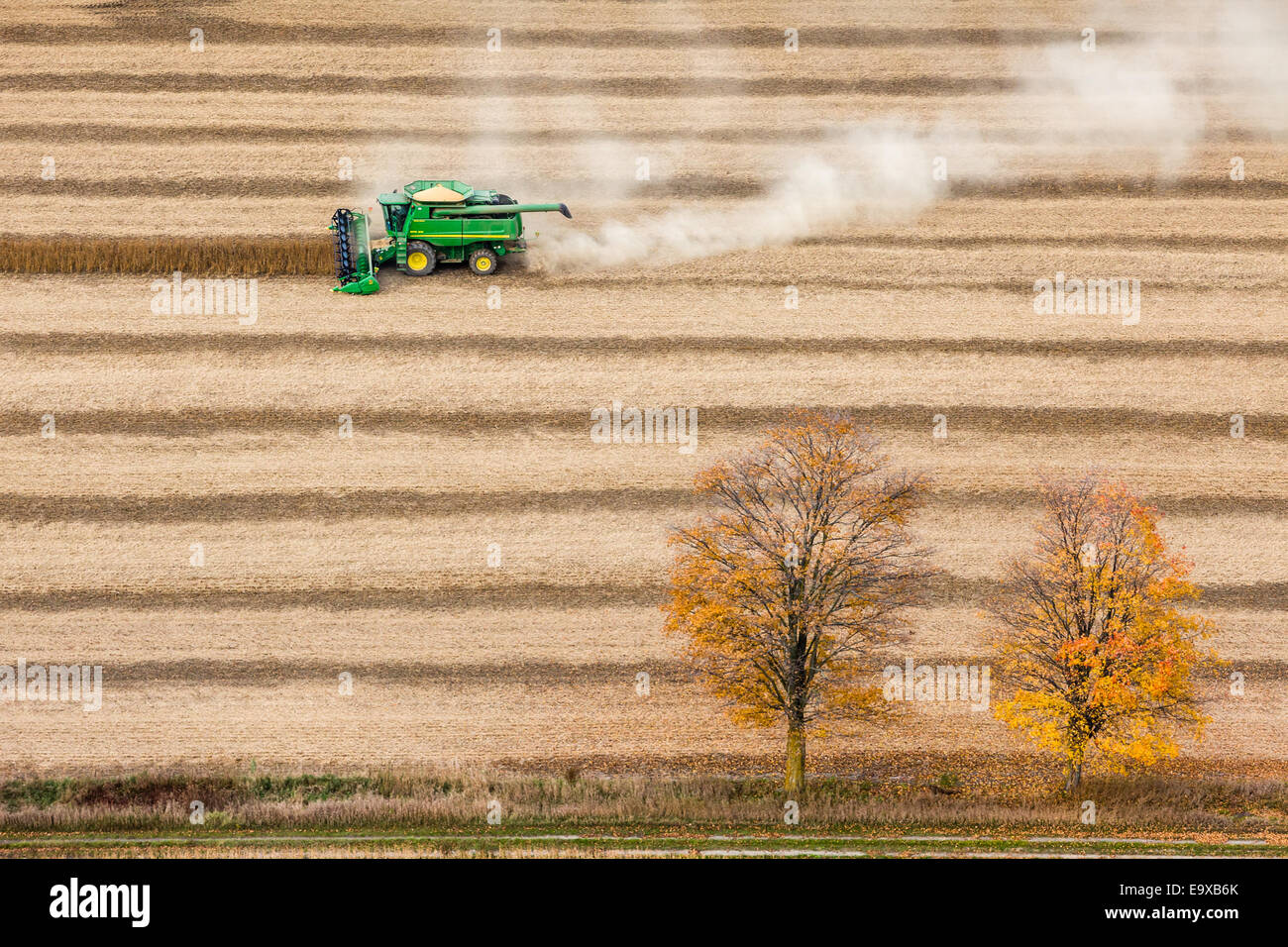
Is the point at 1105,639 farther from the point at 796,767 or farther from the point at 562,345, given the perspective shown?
the point at 562,345

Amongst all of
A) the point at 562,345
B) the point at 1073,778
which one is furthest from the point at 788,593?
the point at 562,345

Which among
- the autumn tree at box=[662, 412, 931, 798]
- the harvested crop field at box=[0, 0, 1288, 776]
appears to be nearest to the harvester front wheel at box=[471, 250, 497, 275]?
the harvested crop field at box=[0, 0, 1288, 776]

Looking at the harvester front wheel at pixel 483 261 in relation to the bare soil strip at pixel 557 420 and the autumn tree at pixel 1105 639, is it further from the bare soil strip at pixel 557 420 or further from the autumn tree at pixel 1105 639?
the autumn tree at pixel 1105 639

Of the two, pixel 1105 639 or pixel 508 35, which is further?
pixel 508 35

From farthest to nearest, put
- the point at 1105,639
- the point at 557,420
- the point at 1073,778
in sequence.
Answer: the point at 557,420, the point at 1073,778, the point at 1105,639

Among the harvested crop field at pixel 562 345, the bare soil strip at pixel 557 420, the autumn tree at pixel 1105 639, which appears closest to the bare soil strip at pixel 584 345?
the harvested crop field at pixel 562 345

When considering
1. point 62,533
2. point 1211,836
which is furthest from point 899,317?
point 62,533

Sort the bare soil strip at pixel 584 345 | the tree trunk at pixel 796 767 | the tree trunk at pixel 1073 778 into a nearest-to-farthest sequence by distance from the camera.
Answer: the tree trunk at pixel 796 767
the tree trunk at pixel 1073 778
the bare soil strip at pixel 584 345
